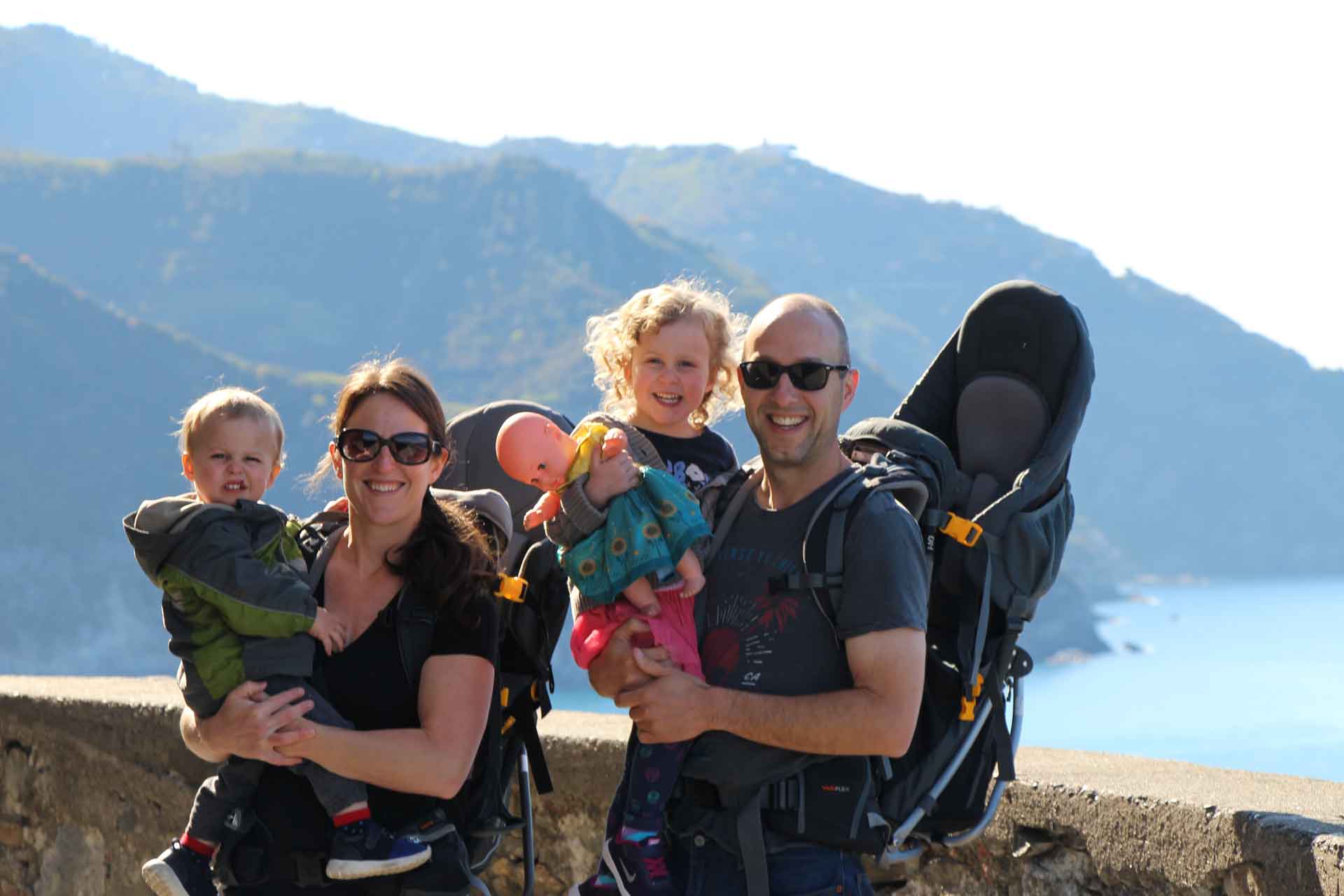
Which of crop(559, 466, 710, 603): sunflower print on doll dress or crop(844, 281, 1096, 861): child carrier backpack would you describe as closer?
crop(559, 466, 710, 603): sunflower print on doll dress

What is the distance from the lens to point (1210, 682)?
11419 cm

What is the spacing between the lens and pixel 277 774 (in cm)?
205

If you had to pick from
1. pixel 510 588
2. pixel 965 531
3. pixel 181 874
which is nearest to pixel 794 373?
pixel 965 531

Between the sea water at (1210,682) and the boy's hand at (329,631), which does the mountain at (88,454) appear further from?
the boy's hand at (329,631)

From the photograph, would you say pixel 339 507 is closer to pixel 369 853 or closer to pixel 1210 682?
pixel 369 853

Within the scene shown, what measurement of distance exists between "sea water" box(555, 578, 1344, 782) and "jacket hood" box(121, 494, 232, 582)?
55.6m

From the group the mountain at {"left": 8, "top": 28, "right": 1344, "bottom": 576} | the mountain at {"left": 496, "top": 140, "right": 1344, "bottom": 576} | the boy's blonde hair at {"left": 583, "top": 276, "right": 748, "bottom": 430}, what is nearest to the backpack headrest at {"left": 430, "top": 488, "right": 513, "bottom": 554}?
the boy's blonde hair at {"left": 583, "top": 276, "right": 748, "bottom": 430}

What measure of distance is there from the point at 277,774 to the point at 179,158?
150 m

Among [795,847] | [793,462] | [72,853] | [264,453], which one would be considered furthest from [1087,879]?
[72,853]

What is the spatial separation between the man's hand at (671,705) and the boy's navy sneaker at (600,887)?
0.78 ft

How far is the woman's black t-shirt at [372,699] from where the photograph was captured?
6.49ft

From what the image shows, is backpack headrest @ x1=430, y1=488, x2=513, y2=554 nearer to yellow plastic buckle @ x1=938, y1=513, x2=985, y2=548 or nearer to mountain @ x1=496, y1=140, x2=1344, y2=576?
yellow plastic buckle @ x1=938, y1=513, x2=985, y2=548

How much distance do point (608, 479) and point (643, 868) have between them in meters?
0.53

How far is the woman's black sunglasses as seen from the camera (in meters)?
1.99
